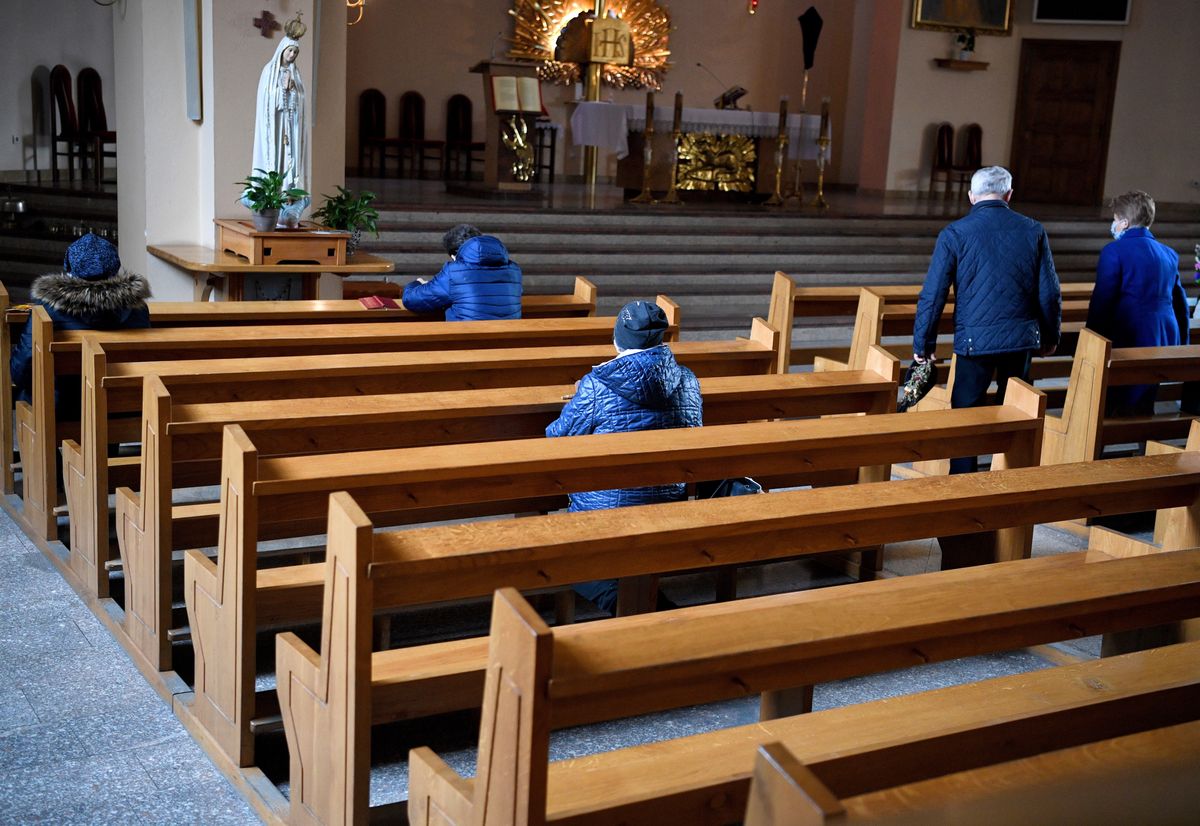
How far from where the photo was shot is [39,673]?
3.27 metres

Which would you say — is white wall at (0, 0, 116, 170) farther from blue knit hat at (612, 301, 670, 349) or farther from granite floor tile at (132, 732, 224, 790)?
granite floor tile at (132, 732, 224, 790)

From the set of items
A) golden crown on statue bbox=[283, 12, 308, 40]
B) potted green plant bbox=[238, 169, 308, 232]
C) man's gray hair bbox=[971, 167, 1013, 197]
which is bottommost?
potted green plant bbox=[238, 169, 308, 232]

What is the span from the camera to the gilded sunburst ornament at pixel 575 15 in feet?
46.6

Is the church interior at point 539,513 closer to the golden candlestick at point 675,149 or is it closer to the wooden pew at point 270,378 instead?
the wooden pew at point 270,378

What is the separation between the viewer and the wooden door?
47.0 feet

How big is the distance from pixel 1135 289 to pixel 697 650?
460cm

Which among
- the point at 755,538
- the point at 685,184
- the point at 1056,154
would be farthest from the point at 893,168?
the point at 755,538

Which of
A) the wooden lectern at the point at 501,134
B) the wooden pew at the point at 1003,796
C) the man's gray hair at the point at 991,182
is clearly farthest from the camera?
the wooden lectern at the point at 501,134

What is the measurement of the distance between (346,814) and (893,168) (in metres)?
13.1

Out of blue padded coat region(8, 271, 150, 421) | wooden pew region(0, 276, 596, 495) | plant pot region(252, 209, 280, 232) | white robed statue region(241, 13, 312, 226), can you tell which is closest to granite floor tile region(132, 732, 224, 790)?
blue padded coat region(8, 271, 150, 421)

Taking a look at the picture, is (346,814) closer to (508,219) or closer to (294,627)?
(294,627)

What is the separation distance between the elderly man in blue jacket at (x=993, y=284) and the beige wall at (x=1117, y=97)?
31.6 feet

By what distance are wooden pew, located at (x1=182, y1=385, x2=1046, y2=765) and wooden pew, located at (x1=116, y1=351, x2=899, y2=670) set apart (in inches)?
7.3

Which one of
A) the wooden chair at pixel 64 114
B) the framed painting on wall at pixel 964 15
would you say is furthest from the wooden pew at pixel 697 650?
the framed painting on wall at pixel 964 15
